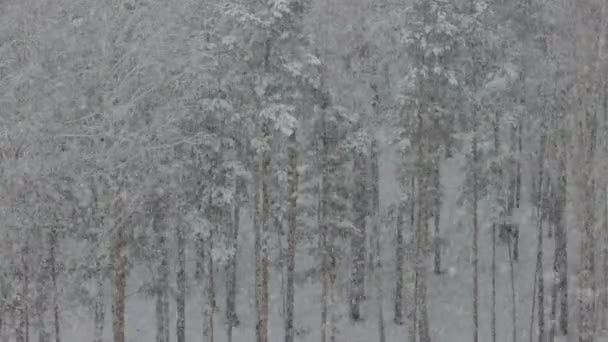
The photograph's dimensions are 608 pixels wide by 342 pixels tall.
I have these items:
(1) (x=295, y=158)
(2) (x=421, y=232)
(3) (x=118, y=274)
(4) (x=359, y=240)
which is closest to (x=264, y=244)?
(1) (x=295, y=158)

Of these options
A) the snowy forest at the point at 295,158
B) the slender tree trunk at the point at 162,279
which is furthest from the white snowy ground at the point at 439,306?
the slender tree trunk at the point at 162,279

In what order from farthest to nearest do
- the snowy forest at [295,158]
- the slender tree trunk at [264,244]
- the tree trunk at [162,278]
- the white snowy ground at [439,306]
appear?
the white snowy ground at [439,306] < the slender tree trunk at [264,244] < the tree trunk at [162,278] < the snowy forest at [295,158]

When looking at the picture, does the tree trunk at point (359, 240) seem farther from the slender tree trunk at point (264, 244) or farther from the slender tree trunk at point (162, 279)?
the slender tree trunk at point (162, 279)

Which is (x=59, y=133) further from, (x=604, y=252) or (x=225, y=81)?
(x=604, y=252)

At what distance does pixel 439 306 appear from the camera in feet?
119

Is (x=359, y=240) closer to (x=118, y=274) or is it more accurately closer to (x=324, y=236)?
(x=324, y=236)

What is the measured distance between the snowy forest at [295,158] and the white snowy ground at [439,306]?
0.11m

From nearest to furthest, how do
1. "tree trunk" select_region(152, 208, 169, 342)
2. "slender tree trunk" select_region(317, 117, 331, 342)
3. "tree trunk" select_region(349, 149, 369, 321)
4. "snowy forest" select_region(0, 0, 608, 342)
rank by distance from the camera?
"snowy forest" select_region(0, 0, 608, 342)
"tree trunk" select_region(152, 208, 169, 342)
"slender tree trunk" select_region(317, 117, 331, 342)
"tree trunk" select_region(349, 149, 369, 321)

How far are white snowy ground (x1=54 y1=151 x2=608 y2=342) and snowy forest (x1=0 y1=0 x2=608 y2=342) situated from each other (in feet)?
0.38

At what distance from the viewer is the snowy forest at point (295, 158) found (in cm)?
1878

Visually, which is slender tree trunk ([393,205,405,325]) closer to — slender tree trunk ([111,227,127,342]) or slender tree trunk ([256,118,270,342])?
slender tree trunk ([256,118,270,342])

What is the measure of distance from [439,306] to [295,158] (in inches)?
506

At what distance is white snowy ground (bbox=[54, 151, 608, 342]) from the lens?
3459cm

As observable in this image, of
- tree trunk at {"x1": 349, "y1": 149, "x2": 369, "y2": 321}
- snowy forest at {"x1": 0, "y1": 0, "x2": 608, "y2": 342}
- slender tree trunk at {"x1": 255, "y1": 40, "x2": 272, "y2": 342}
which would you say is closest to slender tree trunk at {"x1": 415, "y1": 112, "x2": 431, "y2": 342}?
snowy forest at {"x1": 0, "y1": 0, "x2": 608, "y2": 342}
